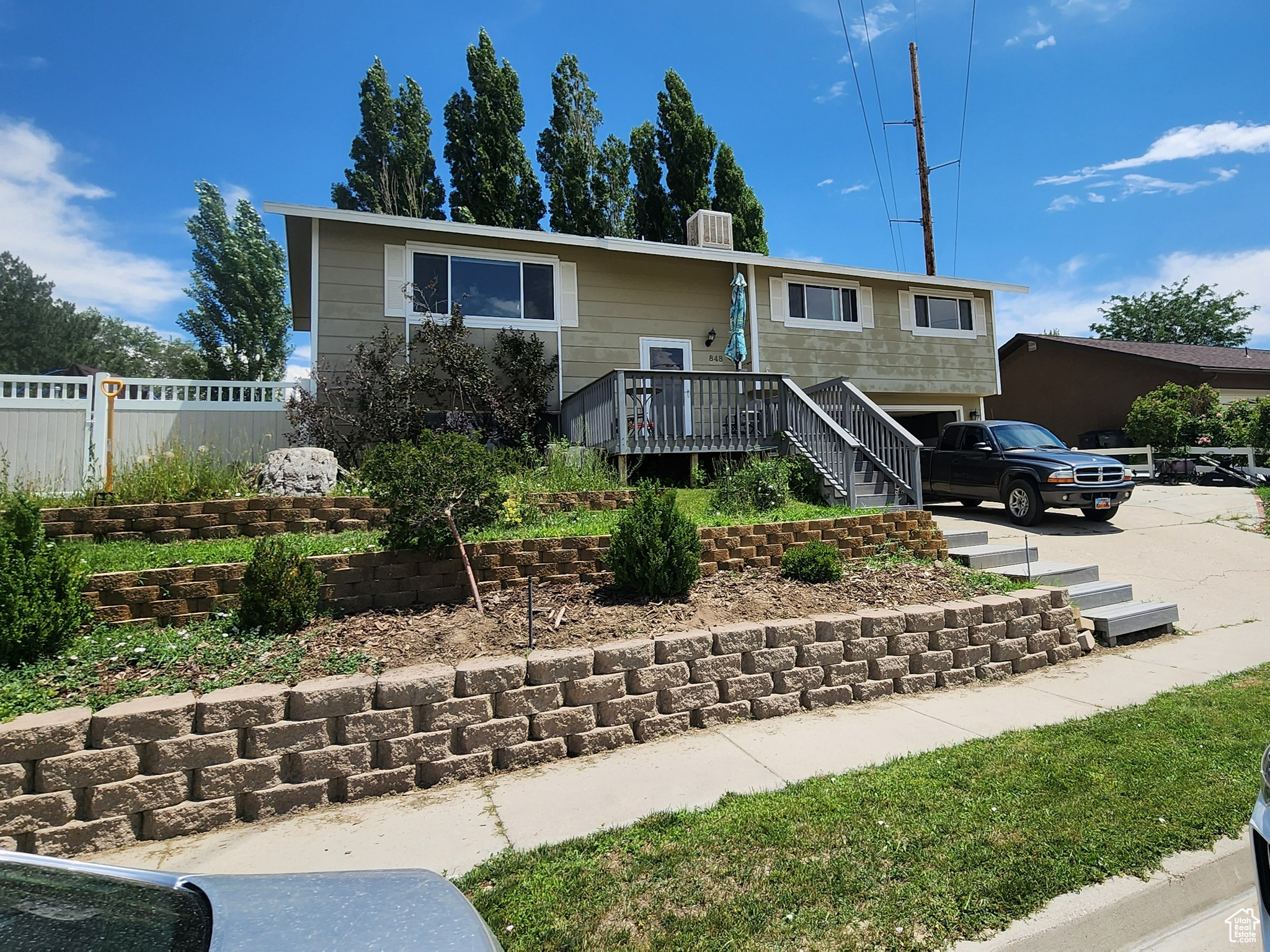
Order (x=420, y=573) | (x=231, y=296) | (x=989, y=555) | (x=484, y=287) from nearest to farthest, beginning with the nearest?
(x=420, y=573) → (x=989, y=555) → (x=484, y=287) → (x=231, y=296)

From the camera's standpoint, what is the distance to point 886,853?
271 centimetres

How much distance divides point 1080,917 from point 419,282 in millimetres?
11733

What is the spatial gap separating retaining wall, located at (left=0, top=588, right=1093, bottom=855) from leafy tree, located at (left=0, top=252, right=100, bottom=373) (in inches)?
2018

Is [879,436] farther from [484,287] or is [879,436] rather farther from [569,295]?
[484,287]

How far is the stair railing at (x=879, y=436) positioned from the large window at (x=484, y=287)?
18.2 ft

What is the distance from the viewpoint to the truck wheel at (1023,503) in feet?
34.0

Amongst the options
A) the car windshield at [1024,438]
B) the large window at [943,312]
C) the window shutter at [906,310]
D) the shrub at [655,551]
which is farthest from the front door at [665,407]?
the large window at [943,312]

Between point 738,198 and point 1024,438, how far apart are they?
14127 millimetres

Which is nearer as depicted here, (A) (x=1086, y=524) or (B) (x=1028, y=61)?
(A) (x=1086, y=524)

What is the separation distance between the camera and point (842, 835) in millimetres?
2852

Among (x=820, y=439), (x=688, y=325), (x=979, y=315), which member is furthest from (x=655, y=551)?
(x=979, y=315)

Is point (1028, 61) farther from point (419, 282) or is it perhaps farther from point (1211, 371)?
point (1211, 371)

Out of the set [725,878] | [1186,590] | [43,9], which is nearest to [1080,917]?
[725,878]

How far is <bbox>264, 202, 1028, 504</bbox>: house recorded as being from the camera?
31.1 ft
